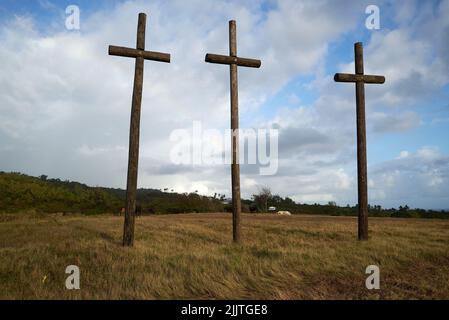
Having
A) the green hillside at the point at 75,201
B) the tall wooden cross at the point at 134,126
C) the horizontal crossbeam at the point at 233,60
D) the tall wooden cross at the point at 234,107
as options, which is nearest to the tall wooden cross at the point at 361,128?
the horizontal crossbeam at the point at 233,60

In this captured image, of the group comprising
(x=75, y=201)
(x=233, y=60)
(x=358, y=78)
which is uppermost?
(x=233, y=60)

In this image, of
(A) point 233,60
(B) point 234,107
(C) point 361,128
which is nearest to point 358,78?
(C) point 361,128

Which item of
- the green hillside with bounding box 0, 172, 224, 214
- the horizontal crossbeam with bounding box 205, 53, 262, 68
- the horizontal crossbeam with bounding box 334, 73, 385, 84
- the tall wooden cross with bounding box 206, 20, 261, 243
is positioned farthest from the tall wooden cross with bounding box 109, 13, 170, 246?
the green hillside with bounding box 0, 172, 224, 214

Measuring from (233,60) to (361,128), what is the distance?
484 cm

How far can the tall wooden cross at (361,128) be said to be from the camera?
11180 mm

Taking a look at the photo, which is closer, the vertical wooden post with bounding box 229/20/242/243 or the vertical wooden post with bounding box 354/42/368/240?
the vertical wooden post with bounding box 229/20/242/243

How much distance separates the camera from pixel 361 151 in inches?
451

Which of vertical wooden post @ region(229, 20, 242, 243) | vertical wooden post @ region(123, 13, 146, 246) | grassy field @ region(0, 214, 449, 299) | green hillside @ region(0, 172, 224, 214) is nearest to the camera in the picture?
grassy field @ region(0, 214, 449, 299)

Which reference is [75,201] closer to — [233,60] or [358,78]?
[233,60]

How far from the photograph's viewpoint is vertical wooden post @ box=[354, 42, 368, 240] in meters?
11.1

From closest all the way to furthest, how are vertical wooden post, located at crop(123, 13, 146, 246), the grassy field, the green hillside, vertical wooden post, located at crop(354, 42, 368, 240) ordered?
the grassy field
vertical wooden post, located at crop(123, 13, 146, 246)
vertical wooden post, located at crop(354, 42, 368, 240)
the green hillside

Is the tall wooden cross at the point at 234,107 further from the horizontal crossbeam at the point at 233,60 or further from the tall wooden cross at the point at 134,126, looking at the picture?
the tall wooden cross at the point at 134,126

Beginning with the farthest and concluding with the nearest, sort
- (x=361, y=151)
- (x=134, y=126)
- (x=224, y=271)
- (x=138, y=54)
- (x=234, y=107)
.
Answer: (x=361, y=151), (x=234, y=107), (x=138, y=54), (x=134, y=126), (x=224, y=271)

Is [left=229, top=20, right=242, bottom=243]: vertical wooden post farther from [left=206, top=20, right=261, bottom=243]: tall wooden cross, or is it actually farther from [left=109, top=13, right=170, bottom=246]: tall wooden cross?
[left=109, top=13, right=170, bottom=246]: tall wooden cross
